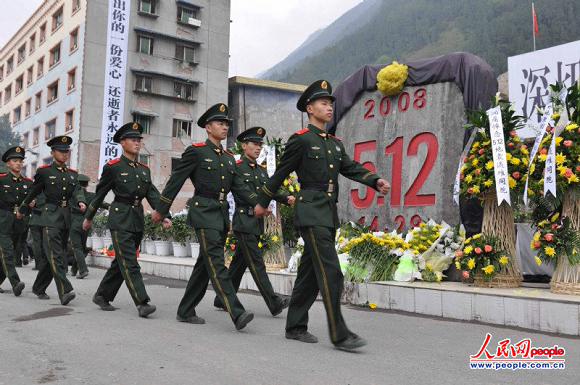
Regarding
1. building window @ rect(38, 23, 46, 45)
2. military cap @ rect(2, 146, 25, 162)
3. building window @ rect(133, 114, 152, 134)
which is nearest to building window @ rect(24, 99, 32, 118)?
building window @ rect(38, 23, 46, 45)

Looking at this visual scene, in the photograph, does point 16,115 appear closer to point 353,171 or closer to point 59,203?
point 59,203

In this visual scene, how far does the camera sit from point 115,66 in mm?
22312

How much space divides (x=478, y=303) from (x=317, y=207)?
2271 mm

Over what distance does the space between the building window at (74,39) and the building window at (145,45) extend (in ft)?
11.0

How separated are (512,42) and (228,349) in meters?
58.3

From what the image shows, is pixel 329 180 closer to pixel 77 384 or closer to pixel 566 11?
pixel 77 384

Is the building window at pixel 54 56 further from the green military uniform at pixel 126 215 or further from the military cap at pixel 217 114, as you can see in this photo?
the military cap at pixel 217 114

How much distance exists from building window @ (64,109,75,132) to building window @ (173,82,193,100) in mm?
5518

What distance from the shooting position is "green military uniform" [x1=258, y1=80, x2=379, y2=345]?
14.5 ft

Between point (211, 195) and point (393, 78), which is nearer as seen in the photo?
point (211, 195)

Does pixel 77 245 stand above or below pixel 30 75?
below

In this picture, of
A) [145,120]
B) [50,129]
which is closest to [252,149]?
[145,120]

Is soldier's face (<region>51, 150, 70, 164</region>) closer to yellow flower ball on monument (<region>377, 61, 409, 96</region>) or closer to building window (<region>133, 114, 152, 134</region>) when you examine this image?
yellow flower ball on monument (<region>377, 61, 409, 96</region>)

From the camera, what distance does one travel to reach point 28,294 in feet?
25.9
